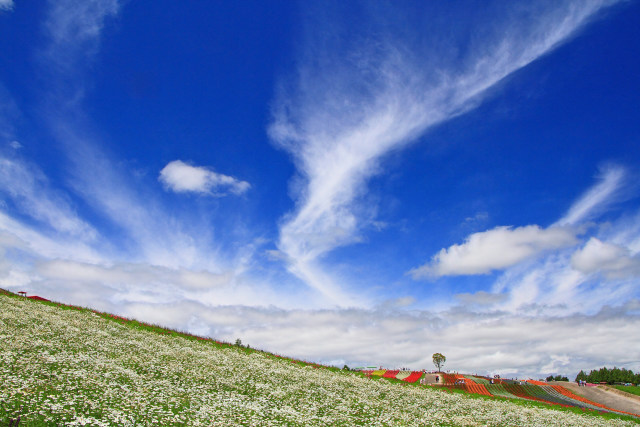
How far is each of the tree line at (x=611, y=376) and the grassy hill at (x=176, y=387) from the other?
12375cm

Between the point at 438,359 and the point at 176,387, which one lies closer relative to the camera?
the point at 176,387

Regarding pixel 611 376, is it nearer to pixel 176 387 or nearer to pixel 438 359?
pixel 438 359

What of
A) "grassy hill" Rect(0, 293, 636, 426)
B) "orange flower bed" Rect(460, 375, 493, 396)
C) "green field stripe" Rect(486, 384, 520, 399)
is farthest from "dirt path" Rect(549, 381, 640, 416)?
"grassy hill" Rect(0, 293, 636, 426)

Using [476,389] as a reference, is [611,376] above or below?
above

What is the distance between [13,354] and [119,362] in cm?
759

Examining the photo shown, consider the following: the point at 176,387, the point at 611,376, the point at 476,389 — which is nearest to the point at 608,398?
the point at 476,389

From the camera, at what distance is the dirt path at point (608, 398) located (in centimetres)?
6675

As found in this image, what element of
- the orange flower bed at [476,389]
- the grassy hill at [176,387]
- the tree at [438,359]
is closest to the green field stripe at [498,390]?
the orange flower bed at [476,389]

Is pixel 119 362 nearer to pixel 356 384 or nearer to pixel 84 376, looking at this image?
pixel 84 376

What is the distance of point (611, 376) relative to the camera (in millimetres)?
149250

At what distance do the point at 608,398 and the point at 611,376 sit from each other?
322 ft

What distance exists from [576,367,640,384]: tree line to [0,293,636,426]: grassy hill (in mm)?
123753

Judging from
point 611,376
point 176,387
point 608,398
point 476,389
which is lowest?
point 176,387

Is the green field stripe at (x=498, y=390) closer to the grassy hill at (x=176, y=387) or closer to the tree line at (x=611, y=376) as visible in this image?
the grassy hill at (x=176, y=387)
